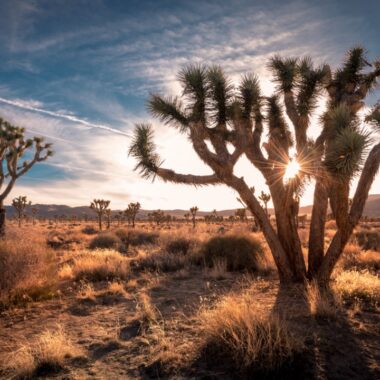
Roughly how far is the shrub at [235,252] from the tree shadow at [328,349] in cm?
489

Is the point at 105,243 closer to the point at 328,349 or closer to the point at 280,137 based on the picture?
the point at 280,137

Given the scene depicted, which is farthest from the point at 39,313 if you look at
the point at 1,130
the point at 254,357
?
the point at 1,130

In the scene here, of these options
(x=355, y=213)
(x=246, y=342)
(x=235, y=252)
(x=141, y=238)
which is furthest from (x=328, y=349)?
(x=141, y=238)

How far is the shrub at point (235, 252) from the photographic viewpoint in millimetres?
10891

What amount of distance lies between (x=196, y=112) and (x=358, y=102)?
13.6 feet

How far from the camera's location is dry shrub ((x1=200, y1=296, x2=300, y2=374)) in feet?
12.0

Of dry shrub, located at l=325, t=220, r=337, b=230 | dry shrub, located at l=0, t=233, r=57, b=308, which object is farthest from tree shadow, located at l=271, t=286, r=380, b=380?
dry shrub, located at l=325, t=220, r=337, b=230

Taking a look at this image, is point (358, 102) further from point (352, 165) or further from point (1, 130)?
point (1, 130)

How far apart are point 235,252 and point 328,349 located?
23.0 feet

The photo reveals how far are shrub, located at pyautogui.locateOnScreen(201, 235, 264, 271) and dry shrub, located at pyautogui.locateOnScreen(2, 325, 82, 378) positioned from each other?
7139 millimetres

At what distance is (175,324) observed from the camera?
5449 millimetres

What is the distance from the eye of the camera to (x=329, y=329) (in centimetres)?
484

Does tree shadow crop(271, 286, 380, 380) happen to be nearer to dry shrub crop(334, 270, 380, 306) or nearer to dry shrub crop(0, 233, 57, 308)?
dry shrub crop(334, 270, 380, 306)

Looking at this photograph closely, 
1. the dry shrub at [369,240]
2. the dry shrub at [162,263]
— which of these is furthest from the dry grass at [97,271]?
the dry shrub at [369,240]
